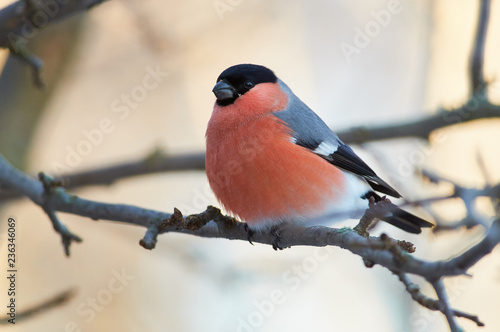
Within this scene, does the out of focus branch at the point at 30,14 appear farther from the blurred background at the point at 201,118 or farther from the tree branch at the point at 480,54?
the tree branch at the point at 480,54

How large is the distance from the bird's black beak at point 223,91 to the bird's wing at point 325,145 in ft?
1.35

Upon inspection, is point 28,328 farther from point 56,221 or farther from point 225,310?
point 56,221

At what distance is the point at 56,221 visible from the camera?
3805mm

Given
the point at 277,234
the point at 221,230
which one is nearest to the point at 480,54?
the point at 277,234

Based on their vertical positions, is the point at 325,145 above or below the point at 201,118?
above

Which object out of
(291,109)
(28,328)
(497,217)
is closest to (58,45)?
(291,109)

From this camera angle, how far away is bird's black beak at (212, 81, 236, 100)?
14.8 feet

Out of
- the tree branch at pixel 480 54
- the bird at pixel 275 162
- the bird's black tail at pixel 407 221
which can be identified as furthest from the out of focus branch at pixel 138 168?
the tree branch at pixel 480 54

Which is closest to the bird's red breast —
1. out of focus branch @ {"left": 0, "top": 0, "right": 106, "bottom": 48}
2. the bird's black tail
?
the bird's black tail

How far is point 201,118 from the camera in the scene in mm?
8727

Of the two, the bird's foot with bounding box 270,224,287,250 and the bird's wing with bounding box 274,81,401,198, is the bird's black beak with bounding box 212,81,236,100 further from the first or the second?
the bird's foot with bounding box 270,224,287,250

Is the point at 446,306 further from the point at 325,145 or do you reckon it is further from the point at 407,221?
the point at 325,145

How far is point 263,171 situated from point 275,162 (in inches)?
5.2

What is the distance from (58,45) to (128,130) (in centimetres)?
313
